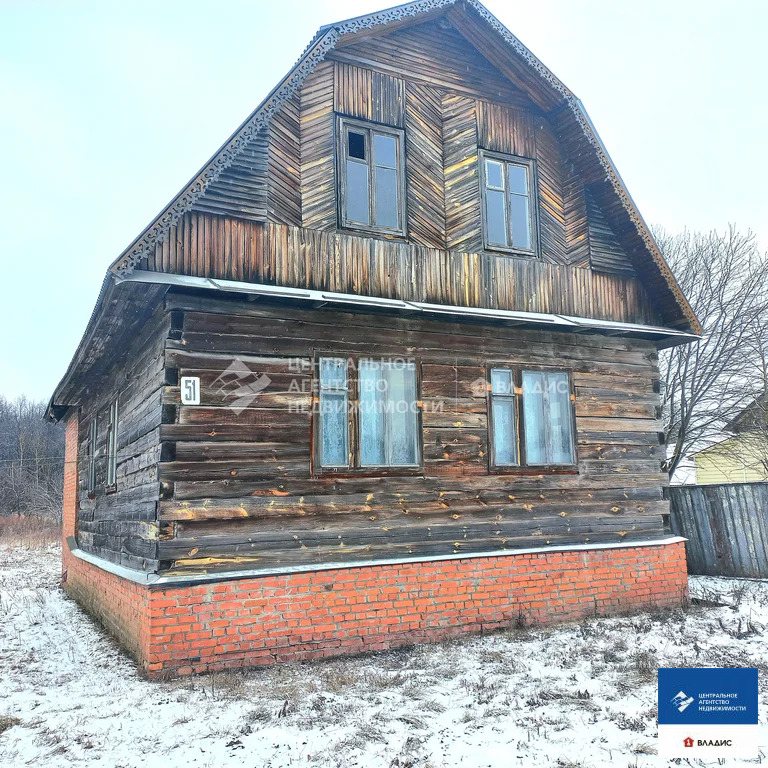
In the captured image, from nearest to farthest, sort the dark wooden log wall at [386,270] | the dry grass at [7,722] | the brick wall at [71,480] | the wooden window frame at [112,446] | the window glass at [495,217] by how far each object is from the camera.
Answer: the dry grass at [7,722] < the dark wooden log wall at [386,270] < the window glass at [495,217] < the wooden window frame at [112,446] < the brick wall at [71,480]

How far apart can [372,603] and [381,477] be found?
1.42 m

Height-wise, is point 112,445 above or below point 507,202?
below

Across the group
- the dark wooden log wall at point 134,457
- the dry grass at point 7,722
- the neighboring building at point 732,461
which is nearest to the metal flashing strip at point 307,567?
the dark wooden log wall at point 134,457

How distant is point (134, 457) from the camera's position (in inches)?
348

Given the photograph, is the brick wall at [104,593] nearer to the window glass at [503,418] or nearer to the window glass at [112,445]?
the window glass at [112,445]

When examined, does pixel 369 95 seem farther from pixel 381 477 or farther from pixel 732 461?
pixel 732 461

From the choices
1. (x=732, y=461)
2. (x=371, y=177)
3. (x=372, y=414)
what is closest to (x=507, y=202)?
(x=371, y=177)

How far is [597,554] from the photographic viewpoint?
31.3 feet

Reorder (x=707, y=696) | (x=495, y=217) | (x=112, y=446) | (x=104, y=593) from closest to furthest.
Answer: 1. (x=707, y=696)
2. (x=495, y=217)
3. (x=104, y=593)
4. (x=112, y=446)

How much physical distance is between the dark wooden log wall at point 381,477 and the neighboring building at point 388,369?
0.10ft

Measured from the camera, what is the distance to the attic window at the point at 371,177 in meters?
8.86

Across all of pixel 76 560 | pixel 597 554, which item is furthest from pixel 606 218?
pixel 76 560

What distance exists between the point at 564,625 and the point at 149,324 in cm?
635

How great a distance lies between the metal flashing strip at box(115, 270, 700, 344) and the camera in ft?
24.1
